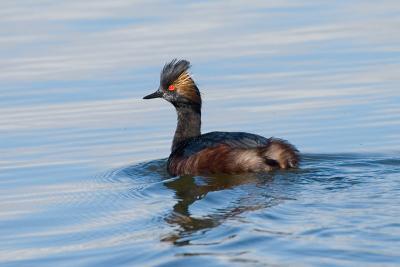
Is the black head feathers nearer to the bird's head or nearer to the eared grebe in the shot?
the bird's head

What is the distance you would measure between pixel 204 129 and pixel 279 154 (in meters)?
2.57

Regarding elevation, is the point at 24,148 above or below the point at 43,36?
below

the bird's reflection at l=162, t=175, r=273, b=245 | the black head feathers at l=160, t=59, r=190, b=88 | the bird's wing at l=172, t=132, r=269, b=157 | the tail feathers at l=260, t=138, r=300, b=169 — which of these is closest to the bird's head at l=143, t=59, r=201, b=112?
the black head feathers at l=160, t=59, r=190, b=88

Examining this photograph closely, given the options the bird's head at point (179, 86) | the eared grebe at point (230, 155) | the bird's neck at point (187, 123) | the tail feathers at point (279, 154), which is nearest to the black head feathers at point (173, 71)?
the bird's head at point (179, 86)

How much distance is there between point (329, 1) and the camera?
20141 millimetres

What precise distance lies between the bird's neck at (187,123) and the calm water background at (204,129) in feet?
1.06

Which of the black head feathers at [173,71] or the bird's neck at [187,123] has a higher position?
the black head feathers at [173,71]

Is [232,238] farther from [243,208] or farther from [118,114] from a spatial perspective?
[118,114]

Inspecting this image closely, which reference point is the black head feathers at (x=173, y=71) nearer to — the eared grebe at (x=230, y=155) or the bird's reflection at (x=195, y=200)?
the eared grebe at (x=230, y=155)

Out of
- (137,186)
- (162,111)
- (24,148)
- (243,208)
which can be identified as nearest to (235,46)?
(162,111)

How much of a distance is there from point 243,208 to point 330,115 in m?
4.23

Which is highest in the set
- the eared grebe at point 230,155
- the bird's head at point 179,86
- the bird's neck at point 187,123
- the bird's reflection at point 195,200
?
the bird's head at point 179,86

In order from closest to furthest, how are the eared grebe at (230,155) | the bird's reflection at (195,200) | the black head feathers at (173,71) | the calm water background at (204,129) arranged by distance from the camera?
1. the calm water background at (204,129)
2. the bird's reflection at (195,200)
3. the eared grebe at (230,155)
4. the black head feathers at (173,71)

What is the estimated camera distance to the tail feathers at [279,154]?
39.0 feet
